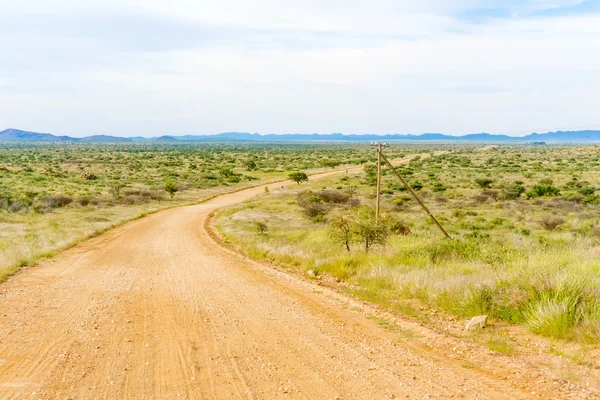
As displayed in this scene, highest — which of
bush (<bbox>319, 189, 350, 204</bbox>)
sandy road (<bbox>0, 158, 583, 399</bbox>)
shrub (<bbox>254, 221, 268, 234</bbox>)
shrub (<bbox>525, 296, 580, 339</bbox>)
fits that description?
shrub (<bbox>525, 296, 580, 339</bbox>)

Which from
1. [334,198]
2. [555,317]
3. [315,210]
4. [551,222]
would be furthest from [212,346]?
[334,198]

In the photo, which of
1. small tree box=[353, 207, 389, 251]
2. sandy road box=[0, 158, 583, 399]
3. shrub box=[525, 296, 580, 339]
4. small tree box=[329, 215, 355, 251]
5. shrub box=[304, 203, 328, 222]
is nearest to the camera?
sandy road box=[0, 158, 583, 399]

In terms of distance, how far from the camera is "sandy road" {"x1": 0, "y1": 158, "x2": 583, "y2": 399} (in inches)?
254

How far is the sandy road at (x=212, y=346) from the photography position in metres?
6.44

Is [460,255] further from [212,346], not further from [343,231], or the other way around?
[212,346]

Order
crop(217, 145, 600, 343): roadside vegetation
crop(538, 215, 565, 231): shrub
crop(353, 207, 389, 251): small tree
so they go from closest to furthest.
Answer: crop(217, 145, 600, 343): roadside vegetation → crop(353, 207, 389, 251): small tree → crop(538, 215, 565, 231): shrub

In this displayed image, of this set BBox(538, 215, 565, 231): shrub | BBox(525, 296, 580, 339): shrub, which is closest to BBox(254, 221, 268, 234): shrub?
BBox(538, 215, 565, 231): shrub

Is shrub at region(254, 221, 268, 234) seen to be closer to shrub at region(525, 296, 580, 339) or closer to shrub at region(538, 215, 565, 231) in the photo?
shrub at region(538, 215, 565, 231)

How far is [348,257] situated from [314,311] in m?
4.34

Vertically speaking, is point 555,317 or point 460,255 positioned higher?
point 555,317

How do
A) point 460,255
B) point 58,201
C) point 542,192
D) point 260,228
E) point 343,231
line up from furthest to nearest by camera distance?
point 542,192 < point 58,201 < point 260,228 < point 343,231 < point 460,255

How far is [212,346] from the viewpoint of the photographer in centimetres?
809

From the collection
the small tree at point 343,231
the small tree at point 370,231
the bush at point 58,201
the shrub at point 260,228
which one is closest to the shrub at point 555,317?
the small tree at point 370,231

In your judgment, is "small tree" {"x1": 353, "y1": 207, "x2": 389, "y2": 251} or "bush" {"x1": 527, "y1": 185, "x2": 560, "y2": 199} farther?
"bush" {"x1": 527, "y1": 185, "x2": 560, "y2": 199}
